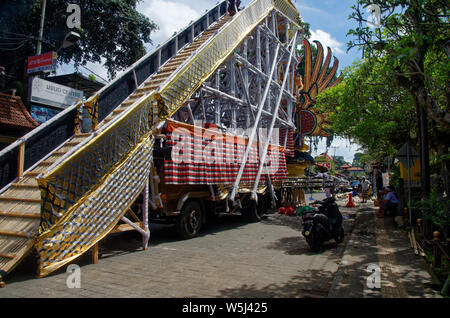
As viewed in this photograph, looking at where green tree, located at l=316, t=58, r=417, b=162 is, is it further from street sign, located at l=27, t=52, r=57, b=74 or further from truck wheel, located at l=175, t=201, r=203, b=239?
street sign, located at l=27, t=52, r=57, b=74

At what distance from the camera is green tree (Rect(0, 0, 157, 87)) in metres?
15.5

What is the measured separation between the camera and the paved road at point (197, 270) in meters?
4.07

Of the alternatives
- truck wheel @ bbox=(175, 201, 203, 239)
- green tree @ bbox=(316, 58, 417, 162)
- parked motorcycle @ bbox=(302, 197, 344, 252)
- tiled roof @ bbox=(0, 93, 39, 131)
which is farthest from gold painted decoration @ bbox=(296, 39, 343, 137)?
tiled roof @ bbox=(0, 93, 39, 131)

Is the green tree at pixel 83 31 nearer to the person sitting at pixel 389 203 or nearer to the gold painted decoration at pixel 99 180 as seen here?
the gold painted decoration at pixel 99 180

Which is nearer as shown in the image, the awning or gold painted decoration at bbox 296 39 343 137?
the awning

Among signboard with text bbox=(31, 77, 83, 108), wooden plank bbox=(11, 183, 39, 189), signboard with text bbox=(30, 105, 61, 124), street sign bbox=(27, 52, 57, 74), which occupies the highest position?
street sign bbox=(27, 52, 57, 74)

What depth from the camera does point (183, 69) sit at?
744 centimetres

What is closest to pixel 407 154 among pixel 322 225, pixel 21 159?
pixel 322 225

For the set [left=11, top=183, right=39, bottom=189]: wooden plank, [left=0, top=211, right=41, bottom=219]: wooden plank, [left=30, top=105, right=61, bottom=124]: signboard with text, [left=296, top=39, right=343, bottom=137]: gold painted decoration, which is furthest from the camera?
[left=296, top=39, right=343, bottom=137]: gold painted decoration

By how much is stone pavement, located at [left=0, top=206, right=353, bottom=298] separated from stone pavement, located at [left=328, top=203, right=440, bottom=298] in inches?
10.1

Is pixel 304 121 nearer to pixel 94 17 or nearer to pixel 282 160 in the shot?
pixel 282 160

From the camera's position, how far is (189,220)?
25.3ft
